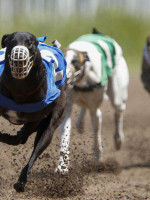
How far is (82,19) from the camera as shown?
1401cm

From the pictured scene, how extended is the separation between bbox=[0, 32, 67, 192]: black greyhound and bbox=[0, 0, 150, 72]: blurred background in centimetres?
798

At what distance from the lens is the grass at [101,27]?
1249 centimetres

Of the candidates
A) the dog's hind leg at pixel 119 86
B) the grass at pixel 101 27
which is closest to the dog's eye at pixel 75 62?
the dog's hind leg at pixel 119 86

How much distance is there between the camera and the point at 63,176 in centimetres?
490

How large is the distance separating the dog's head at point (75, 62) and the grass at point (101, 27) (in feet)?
19.6

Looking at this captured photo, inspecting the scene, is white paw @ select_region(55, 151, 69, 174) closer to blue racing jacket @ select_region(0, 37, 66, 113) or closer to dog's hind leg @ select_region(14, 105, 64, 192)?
dog's hind leg @ select_region(14, 105, 64, 192)

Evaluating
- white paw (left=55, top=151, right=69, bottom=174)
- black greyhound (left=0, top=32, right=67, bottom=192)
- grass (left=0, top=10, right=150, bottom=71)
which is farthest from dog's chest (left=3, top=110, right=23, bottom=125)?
grass (left=0, top=10, right=150, bottom=71)

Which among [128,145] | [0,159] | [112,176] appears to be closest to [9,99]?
[0,159]

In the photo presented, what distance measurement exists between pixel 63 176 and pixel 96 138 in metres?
1.74

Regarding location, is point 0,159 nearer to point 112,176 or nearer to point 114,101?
point 112,176

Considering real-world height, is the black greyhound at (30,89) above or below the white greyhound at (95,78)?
above

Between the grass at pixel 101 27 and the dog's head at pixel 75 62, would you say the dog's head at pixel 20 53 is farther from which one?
the grass at pixel 101 27

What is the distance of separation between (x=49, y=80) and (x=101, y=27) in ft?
32.9

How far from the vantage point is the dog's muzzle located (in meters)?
3.55
